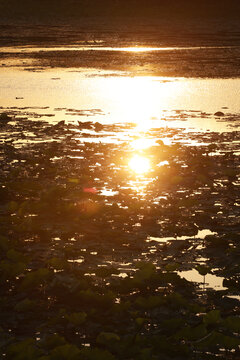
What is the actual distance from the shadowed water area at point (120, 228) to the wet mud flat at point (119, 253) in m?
0.01

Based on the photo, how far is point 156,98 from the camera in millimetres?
22453

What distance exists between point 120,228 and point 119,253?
3.07 feet

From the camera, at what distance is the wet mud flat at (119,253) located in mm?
6480

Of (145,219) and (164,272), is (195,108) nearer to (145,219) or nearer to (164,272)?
(145,219)

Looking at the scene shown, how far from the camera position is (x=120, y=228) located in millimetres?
9523

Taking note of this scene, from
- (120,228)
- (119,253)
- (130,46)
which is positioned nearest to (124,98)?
(120,228)

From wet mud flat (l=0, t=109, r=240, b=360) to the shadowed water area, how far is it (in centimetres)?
1

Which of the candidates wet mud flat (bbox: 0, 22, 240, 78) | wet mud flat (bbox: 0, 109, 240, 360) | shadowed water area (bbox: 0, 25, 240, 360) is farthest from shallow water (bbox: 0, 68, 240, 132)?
wet mud flat (bbox: 0, 109, 240, 360)

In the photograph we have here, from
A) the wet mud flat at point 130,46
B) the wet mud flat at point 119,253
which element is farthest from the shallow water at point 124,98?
the wet mud flat at point 119,253

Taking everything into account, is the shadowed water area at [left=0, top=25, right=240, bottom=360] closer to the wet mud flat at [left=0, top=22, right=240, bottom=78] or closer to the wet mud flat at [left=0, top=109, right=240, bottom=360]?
the wet mud flat at [left=0, top=109, right=240, bottom=360]

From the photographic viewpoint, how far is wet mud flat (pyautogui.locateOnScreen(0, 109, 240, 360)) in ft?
21.3

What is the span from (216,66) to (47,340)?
26.5 m

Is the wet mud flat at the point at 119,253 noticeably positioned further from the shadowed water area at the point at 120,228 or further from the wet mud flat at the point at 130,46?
the wet mud flat at the point at 130,46

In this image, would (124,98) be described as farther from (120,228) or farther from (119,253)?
(119,253)
